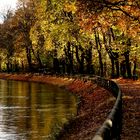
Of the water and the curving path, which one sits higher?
the curving path

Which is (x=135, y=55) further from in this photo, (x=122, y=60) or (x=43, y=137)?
(x=43, y=137)

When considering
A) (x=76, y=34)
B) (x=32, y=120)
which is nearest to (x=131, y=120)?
(x=32, y=120)

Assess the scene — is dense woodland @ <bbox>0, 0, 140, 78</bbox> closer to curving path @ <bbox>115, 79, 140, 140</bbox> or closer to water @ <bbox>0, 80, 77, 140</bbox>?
curving path @ <bbox>115, 79, 140, 140</bbox>

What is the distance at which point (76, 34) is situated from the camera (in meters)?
61.1

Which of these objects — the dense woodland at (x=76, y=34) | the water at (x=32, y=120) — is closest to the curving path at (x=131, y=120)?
the water at (x=32, y=120)

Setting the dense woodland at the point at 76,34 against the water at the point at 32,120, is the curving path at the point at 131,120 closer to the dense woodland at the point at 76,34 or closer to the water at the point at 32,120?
the water at the point at 32,120

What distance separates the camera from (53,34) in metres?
65.2

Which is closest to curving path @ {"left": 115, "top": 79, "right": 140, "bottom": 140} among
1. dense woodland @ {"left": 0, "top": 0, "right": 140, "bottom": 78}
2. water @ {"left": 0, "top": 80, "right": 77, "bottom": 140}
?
water @ {"left": 0, "top": 80, "right": 77, "bottom": 140}

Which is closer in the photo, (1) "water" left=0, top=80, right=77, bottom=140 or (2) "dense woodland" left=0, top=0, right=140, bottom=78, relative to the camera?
(1) "water" left=0, top=80, right=77, bottom=140

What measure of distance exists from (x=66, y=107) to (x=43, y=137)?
1399cm

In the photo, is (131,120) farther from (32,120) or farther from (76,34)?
(76,34)

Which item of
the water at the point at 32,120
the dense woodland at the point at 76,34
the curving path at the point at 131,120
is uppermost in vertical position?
the dense woodland at the point at 76,34

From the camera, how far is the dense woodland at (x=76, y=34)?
2830cm

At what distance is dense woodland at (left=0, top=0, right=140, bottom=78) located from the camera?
28.3 metres
